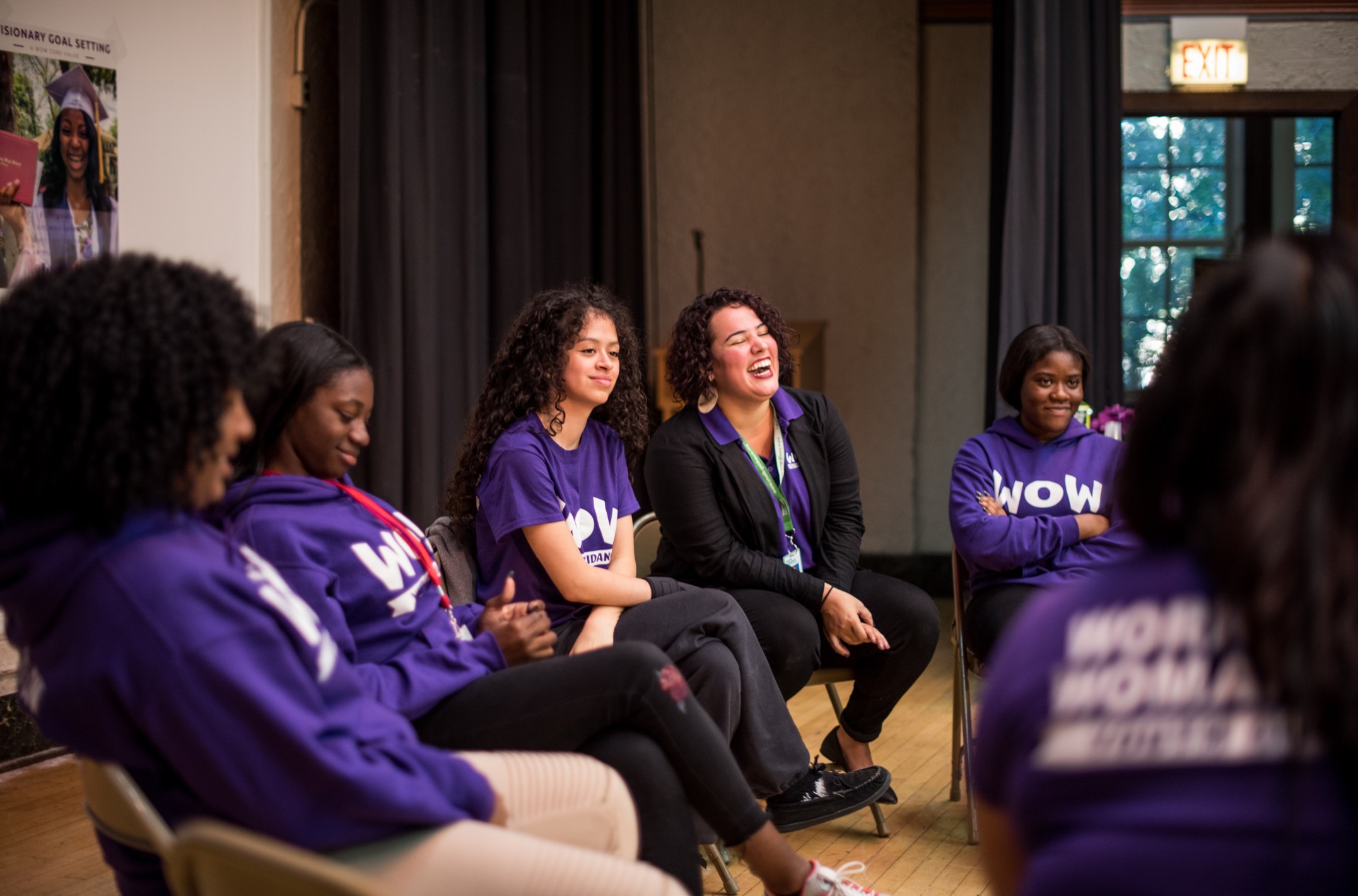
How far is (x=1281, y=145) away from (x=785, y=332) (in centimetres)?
461

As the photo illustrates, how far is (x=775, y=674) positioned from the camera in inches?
95.2

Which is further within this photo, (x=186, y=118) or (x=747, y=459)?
(x=186, y=118)

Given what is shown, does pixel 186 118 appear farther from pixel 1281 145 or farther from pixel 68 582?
pixel 1281 145

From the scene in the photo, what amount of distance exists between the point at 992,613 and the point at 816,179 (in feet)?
11.8

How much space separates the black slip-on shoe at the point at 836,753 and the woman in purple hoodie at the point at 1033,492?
1.31ft

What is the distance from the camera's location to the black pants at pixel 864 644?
2410 millimetres

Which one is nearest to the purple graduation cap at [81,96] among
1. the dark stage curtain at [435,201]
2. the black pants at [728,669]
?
the dark stage curtain at [435,201]

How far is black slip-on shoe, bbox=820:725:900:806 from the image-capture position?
2.66m

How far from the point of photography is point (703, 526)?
8.30 ft

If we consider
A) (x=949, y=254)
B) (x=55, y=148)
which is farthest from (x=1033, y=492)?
(x=949, y=254)

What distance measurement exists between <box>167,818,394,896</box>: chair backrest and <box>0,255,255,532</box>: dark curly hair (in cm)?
34

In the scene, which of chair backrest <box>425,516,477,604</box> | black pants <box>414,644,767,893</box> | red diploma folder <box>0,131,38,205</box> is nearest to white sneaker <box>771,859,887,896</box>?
black pants <box>414,644,767,893</box>

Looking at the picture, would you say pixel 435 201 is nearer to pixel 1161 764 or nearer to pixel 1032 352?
pixel 1032 352

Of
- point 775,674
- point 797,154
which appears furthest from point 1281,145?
point 775,674
